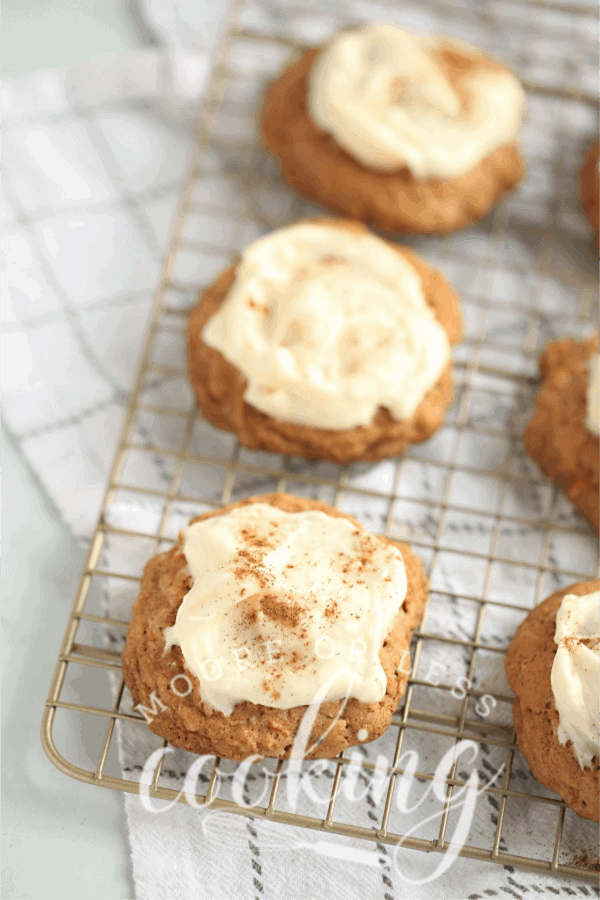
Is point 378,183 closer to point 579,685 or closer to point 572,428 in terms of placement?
point 572,428

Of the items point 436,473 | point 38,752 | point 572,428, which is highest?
point 572,428

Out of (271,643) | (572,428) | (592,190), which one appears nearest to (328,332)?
(572,428)

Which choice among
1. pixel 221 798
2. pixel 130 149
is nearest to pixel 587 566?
pixel 221 798

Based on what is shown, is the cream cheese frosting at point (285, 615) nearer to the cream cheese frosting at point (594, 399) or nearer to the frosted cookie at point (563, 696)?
the frosted cookie at point (563, 696)

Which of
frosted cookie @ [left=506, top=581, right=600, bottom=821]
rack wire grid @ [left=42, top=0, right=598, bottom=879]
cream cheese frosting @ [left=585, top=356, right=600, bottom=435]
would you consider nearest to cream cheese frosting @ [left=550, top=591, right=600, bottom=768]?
frosted cookie @ [left=506, top=581, right=600, bottom=821]

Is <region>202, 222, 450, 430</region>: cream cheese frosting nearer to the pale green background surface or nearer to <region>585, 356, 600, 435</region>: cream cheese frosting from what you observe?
<region>585, 356, 600, 435</region>: cream cheese frosting

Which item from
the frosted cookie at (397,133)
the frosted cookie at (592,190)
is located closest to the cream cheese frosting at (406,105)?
the frosted cookie at (397,133)

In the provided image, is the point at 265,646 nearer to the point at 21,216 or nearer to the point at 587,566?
the point at 587,566
